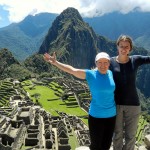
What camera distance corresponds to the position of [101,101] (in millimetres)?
7996

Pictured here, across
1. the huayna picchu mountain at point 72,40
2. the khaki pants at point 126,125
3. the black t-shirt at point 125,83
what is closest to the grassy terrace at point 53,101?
the khaki pants at point 126,125

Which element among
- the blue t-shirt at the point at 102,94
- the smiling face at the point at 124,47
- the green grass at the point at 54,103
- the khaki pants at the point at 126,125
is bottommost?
the green grass at the point at 54,103

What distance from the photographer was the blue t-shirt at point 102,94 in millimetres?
7977

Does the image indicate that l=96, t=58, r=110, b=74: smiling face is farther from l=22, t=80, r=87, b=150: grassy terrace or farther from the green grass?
the green grass

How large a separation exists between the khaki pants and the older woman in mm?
Answer: 391

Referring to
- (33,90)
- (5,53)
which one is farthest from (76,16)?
(33,90)

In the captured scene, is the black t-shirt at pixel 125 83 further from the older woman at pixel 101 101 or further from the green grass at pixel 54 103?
the green grass at pixel 54 103

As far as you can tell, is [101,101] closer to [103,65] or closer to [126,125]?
[103,65]

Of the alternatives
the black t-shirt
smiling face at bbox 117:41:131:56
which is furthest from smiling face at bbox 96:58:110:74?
smiling face at bbox 117:41:131:56

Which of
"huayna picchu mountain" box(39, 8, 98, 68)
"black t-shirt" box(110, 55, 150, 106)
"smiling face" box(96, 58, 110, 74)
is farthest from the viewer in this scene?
"huayna picchu mountain" box(39, 8, 98, 68)

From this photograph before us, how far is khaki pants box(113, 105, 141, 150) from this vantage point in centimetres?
852

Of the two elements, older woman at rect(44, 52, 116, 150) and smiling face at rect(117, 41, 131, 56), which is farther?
smiling face at rect(117, 41, 131, 56)

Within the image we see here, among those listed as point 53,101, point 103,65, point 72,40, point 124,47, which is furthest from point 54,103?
point 72,40

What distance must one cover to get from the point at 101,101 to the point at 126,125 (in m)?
1.10
